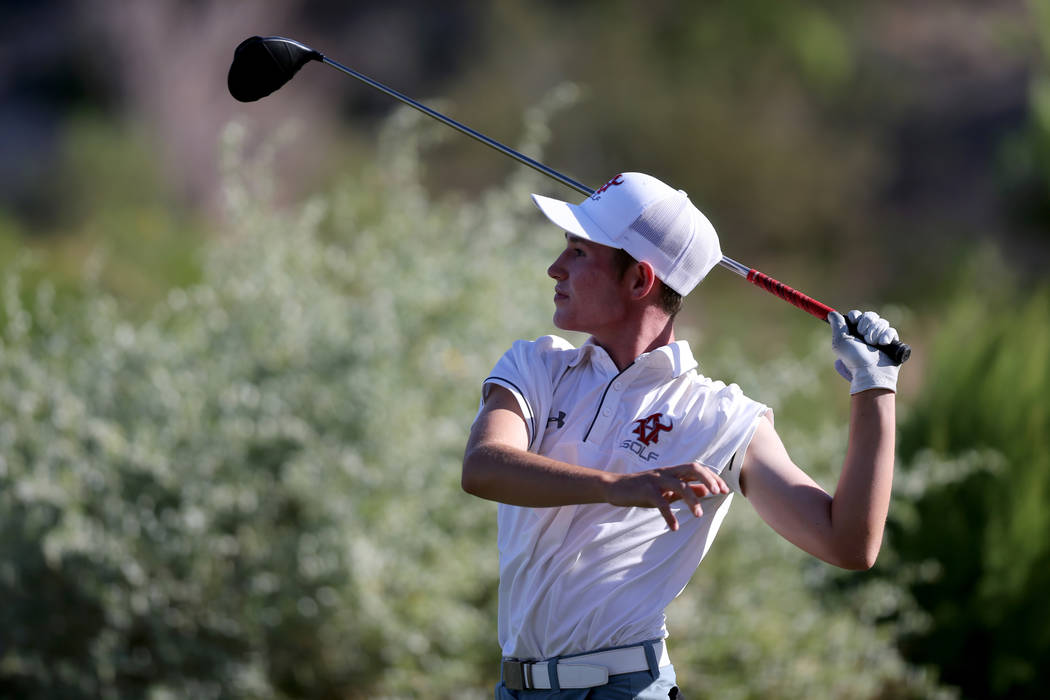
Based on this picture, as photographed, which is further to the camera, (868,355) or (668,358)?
(668,358)

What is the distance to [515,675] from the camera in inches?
87.7

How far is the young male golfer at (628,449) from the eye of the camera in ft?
6.79

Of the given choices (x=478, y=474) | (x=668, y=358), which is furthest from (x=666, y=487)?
(x=668, y=358)

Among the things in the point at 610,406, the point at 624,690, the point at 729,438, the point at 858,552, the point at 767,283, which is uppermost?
the point at 767,283

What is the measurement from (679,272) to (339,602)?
231cm

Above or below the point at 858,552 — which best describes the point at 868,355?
above

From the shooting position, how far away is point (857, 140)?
15008 millimetres

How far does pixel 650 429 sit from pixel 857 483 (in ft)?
1.21

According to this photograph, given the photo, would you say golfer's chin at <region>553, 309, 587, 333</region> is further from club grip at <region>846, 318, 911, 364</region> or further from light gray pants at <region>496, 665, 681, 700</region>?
light gray pants at <region>496, 665, 681, 700</region>

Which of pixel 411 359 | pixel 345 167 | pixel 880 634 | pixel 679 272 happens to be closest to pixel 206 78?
pixel 345 167

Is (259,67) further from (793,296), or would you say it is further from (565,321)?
(793,296)

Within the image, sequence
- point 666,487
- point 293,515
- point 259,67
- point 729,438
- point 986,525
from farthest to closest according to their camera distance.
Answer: point 986,525 → point 293,515 → point 259,67 → point 729,438 → point 666,487

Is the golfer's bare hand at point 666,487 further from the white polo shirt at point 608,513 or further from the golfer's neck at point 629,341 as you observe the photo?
the golfer's neck at point 629,341

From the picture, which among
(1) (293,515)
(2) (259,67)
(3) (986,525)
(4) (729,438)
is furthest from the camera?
(3) (986,525)
